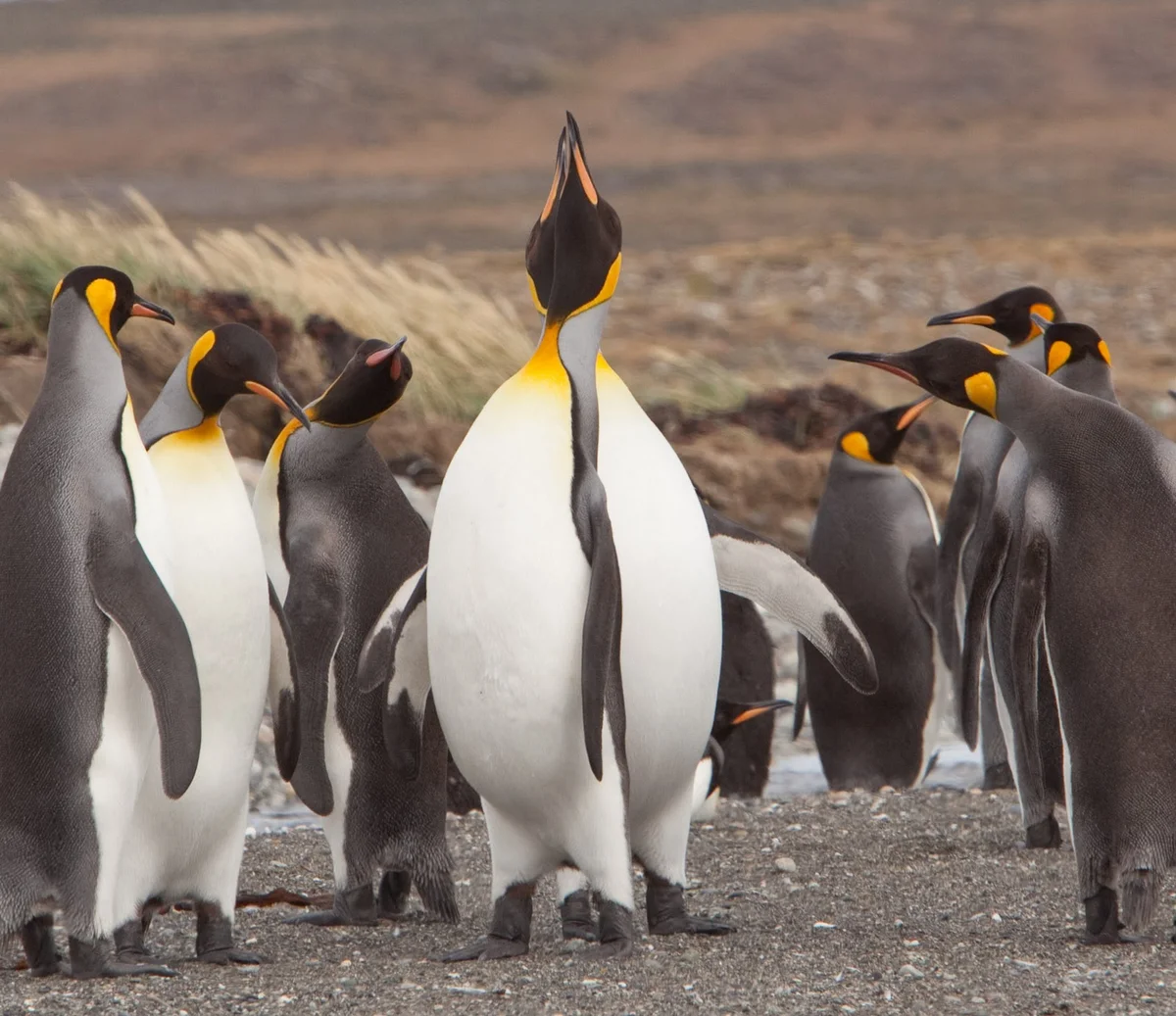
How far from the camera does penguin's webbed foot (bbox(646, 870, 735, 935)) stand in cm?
456

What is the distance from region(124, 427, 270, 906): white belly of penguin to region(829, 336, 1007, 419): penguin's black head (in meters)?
1.53

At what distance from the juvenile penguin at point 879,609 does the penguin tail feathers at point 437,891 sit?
2753mm

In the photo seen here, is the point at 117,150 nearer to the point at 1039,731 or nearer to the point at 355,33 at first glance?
the point at 355,33

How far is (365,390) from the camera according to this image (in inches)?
203

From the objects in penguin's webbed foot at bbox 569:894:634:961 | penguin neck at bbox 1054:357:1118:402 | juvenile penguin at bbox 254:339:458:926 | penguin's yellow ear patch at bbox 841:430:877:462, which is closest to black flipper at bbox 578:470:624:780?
penguin's webbed foot at bbox 569:894:634:961

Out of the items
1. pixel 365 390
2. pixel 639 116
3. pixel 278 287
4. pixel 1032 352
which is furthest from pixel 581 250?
pixel 639 116

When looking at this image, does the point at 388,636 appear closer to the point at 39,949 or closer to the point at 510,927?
the point at 510,927

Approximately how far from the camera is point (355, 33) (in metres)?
91.2

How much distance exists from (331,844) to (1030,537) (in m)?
1.92

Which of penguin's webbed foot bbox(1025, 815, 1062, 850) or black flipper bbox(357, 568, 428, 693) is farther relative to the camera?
penguin's webbed foot bbox(1025, 815, 1062, 850)

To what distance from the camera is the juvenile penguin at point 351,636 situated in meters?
5.01

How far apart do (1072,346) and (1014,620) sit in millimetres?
1207

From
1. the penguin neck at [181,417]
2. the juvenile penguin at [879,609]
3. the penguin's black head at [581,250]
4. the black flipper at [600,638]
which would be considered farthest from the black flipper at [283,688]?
the juvenile penguin at [879,609]

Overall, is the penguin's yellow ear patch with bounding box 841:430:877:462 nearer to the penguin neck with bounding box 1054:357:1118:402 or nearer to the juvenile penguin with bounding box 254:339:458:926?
the penguin neck with bounding box 1054:357:1118:402
